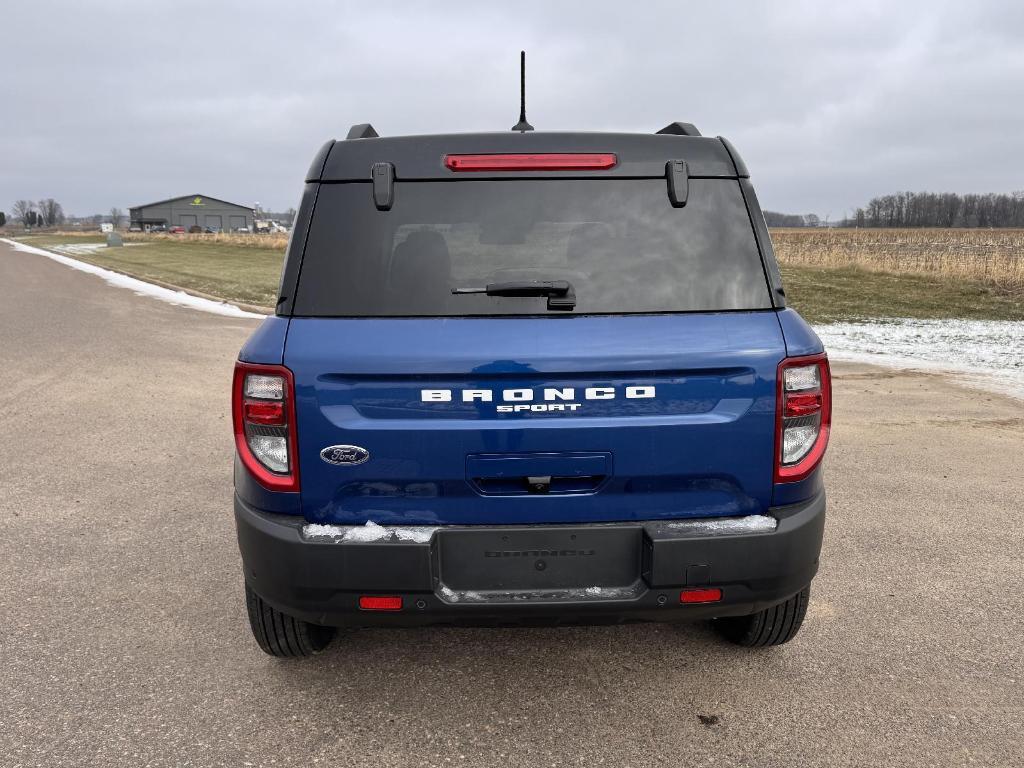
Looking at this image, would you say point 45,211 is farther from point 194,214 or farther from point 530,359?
point 530,359

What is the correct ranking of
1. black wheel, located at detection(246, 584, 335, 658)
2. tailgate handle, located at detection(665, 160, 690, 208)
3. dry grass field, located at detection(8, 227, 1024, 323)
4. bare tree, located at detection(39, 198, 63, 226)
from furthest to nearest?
1. bare tree, located at detection(39, 198, 63, 226)
2. dry grass field, located at detection(8, 227, 1024, 323)
3. black wheel, located at detection(246, 584, 335, 658)
4. tailgate handle, located at detection(665, 160, 690, 208)

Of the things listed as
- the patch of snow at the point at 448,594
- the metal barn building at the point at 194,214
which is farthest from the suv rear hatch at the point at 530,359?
the metal barn building at the point at 194,214

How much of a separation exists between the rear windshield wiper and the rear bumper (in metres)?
0.71

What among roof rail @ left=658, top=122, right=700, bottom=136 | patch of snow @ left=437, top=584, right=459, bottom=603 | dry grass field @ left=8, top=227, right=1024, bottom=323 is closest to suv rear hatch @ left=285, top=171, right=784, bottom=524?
patch of snow @ left=437, top=584, right=459, bottom=603

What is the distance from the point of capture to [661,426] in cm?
235

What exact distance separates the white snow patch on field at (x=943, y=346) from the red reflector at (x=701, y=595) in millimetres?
7550

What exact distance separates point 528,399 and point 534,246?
55 centimetres

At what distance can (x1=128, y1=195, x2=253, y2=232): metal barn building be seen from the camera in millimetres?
111925

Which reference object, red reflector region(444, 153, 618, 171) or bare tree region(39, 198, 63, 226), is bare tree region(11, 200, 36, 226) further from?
red reflector region(444, 153, 618, 171)

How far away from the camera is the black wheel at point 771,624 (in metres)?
2.95

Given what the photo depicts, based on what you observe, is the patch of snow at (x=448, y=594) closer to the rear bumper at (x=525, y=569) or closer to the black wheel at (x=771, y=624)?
the rear bumper at (x=525, y=569)

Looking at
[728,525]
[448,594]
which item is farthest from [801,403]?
[448,594]

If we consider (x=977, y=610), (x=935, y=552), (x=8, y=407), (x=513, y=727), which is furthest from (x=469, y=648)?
(x=8, y=407)

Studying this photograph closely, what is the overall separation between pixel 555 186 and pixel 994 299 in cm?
1758
